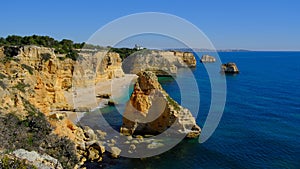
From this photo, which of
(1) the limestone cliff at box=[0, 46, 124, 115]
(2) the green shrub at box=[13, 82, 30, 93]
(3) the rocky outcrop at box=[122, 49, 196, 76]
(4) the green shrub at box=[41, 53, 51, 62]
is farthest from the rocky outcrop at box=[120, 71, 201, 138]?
(3) the rocky outcrop at box=[122, 49, 196, 76]

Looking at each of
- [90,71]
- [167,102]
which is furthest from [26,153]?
[90,71]

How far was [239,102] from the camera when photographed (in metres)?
48.1

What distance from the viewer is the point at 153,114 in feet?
99.7

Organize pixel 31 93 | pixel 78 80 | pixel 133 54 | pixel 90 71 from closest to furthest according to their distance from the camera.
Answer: pixel 31 93 < pixel 78 80 < pixel 90 71 < pixel 133 54

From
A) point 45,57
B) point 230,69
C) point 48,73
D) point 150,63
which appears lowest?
point 48,73

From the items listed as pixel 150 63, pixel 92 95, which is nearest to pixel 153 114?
pixel 92 95

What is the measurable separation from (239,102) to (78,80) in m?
28.5

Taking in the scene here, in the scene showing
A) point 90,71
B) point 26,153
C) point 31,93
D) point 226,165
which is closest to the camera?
point 26,153

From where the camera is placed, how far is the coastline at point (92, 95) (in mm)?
39866

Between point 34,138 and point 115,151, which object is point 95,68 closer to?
point 115,151

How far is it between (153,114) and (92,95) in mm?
21357

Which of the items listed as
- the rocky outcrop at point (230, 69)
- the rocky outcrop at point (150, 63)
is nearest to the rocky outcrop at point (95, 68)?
the rocky outcrop at point (150, 63)

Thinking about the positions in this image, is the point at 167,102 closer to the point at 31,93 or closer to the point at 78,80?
the point at 31,93

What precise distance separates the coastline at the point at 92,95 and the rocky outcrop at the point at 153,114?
794 centimetres
